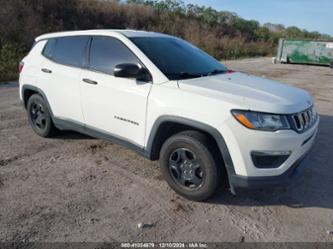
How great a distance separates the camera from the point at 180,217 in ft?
10.3

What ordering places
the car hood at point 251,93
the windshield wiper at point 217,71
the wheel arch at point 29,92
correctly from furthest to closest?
the wheel arch at point 29,92 → the windshield wiper at point 217,71 → the car hood at point 251,93

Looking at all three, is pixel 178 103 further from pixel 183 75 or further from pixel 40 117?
pixel 40 117

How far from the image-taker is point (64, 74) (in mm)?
4426

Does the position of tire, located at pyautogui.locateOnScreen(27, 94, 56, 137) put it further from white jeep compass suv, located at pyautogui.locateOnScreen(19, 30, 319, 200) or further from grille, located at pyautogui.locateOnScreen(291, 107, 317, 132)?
grille, located at pyautogui.locateOnScreen(291, 107, 317, 132)

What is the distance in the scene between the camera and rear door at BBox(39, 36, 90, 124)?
4312 mm

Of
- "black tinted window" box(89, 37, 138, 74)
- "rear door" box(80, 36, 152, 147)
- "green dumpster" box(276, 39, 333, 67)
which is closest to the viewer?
"rear door" box(80, 36, 152, 147)

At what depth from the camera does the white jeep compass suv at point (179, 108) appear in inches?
118

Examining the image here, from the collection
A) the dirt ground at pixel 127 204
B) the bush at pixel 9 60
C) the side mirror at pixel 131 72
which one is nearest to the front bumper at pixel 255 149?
the dirt ground at pixel 127 204

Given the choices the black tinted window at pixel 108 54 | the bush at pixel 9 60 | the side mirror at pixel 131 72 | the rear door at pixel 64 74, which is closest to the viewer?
the side mirror at pixel 131 72

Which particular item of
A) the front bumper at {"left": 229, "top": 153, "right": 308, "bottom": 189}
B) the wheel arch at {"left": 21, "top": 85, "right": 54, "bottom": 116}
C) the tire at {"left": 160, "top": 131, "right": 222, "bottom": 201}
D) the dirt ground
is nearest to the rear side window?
the wheel arch at {"left": 21, "top": 85, "right": 54, "bottom": 116}

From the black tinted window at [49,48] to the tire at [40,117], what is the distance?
0.67 meters

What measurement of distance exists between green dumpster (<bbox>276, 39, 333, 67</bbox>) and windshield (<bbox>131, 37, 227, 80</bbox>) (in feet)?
65.9

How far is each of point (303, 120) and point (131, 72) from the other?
1.88 metres

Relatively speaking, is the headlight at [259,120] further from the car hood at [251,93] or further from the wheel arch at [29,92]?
the wheel arch at [29,92]
